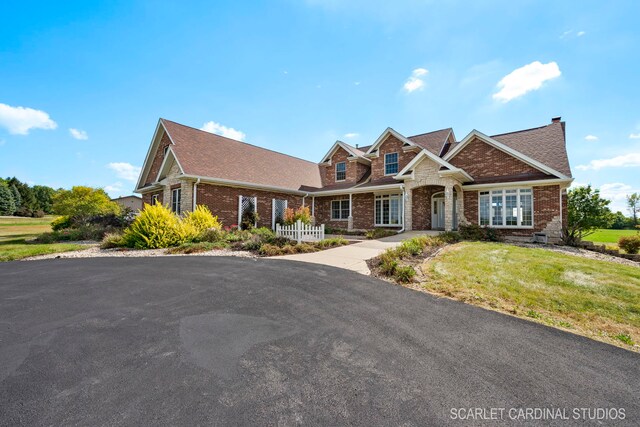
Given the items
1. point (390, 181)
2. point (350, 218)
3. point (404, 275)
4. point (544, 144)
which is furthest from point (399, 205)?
point (404, 275)

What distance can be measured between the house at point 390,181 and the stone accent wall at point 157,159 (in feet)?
0.24

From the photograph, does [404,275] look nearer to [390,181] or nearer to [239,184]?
[239,184]

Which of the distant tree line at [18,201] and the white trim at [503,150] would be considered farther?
the distant tree line at [18,201]

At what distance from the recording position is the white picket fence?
12.1m

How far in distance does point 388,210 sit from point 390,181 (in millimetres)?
1993

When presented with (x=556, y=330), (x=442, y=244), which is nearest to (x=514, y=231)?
(x=442, y=244)

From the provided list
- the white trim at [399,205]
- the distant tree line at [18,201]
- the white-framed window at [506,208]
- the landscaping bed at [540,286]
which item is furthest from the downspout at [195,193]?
the distant tree line at [18,201]

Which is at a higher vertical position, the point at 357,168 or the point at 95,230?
the point at 357,168

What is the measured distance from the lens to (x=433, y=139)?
1995cm

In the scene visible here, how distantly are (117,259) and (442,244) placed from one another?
12.2 m

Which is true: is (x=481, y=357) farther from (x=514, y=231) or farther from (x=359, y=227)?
(x=359, y=227)

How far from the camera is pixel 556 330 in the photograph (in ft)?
12.7

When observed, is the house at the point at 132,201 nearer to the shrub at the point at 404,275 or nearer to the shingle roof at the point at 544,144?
the shrub at the point at 404,275

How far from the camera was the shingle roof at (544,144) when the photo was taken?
47.3 ft
